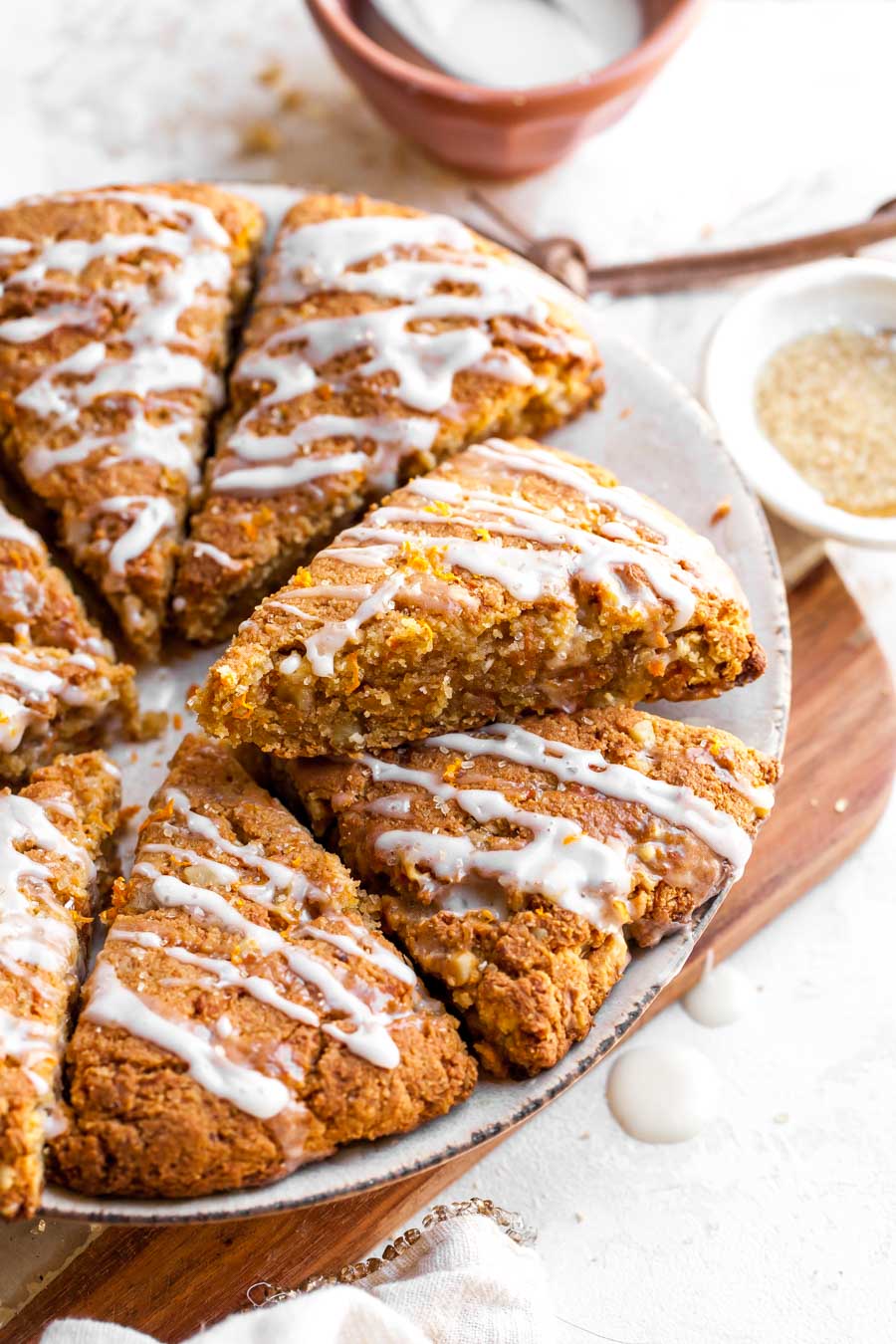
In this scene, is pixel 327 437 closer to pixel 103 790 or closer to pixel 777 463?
pixel 103 790

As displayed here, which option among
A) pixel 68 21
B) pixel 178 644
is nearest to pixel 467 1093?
pixel 178 644

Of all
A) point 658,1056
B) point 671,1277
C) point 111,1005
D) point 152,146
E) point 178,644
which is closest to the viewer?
point 111,1005

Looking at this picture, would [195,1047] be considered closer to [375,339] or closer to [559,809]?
[559,809]

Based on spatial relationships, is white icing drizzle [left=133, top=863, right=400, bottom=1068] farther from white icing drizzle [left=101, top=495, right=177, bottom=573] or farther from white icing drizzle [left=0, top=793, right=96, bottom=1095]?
white icing drizzle [left=101, top=495, right=177, bottom=573]

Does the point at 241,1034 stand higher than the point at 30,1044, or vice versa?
the point at 241,1034

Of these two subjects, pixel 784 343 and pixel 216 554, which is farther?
pixel 784 343

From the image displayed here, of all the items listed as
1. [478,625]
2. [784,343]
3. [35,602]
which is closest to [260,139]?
[784,343]

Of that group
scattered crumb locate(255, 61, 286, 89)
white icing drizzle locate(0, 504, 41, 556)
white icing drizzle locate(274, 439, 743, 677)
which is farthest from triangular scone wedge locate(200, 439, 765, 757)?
scattered crumb locate(255, 61, 286, 89)
